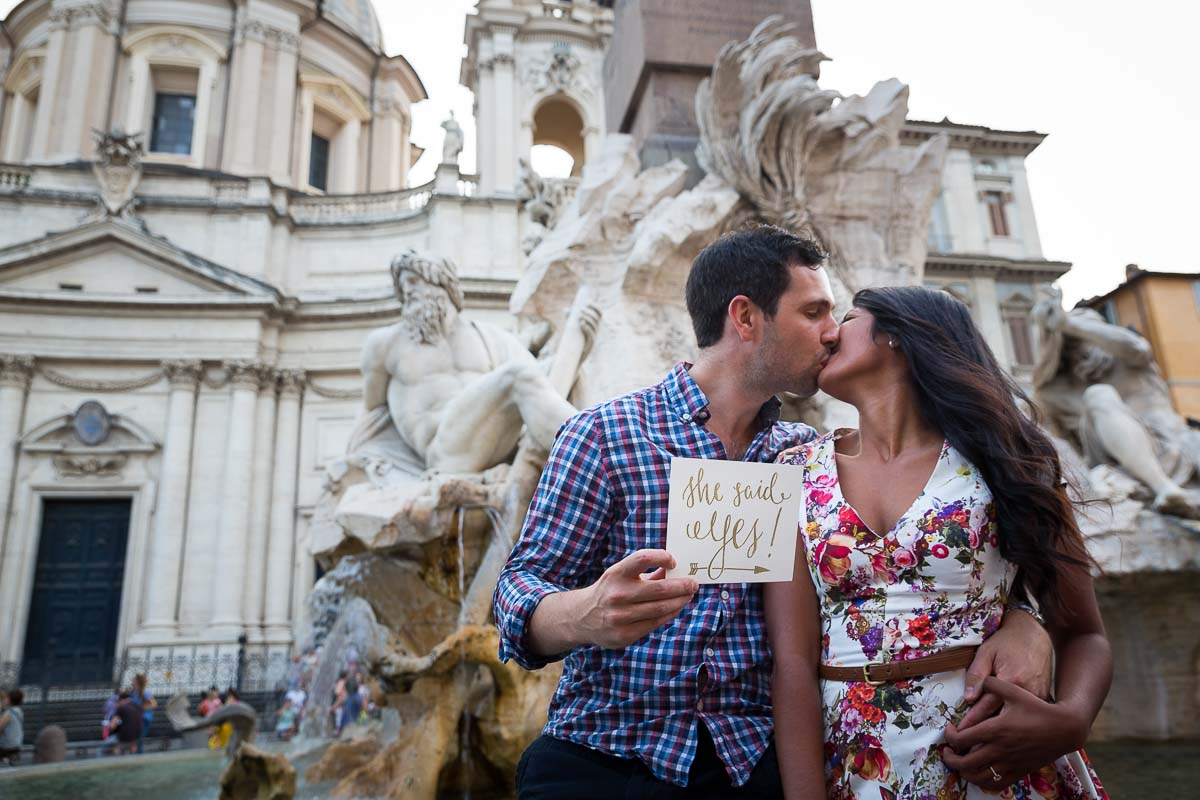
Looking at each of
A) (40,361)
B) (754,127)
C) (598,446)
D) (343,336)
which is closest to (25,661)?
(40,361)

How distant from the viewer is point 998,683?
1.16 meters

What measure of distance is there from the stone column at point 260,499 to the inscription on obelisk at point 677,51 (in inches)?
654

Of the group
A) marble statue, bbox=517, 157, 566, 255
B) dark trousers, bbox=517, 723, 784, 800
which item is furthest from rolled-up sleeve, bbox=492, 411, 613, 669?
marble statue, bbox=517, 157, 566, 255

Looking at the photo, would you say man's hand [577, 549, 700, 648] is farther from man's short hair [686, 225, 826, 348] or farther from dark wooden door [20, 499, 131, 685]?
dark wooden door [20, 499, 131, 685]

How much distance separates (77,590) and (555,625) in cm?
2135

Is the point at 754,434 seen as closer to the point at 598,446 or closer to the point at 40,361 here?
the point at 598,446

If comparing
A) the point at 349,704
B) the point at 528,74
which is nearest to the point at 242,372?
the point at 528,74

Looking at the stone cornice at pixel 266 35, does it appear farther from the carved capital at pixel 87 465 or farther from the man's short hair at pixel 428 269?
the man's short hair at pixel 428 269

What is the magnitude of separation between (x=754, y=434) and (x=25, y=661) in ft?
68.2

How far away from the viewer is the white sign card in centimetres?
108

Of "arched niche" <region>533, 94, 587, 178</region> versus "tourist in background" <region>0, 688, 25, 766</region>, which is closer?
"tourist in background" <region>0, 688, 25, 766</region>

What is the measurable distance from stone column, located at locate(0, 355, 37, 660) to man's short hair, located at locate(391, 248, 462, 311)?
1816 cm

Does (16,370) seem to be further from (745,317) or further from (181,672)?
(745,317)

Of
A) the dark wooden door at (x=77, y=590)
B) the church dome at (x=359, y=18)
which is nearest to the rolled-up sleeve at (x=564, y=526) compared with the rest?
the dark wooden door at (x=77, y=590)
